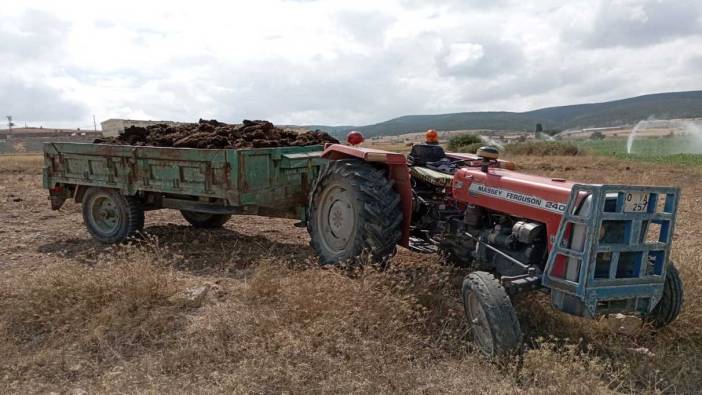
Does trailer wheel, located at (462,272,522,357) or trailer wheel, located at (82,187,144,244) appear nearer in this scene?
trailer wheel, located at (462,272,522,357)

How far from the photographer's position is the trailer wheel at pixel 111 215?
7602 mm

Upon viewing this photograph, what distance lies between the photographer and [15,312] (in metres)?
4.82

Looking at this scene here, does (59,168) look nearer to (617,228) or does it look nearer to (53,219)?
(53,219)

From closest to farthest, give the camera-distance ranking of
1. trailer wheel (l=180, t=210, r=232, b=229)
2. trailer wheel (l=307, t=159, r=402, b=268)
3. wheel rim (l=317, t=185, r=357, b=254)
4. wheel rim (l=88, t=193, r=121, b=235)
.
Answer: trailer wheel (l=307, t=159, r=402, b=268), wheel rim (l=317, t=185, r=357, b=254), wheel rim (l=88, t=193, r=121, b=235), trailer wheel (l=180, t=210, r=232, b=229)

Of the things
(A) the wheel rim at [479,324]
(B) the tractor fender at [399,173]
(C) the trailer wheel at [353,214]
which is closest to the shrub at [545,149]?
(C) the trailer wheel at [353,214]

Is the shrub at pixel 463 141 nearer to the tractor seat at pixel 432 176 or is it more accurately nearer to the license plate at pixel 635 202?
the tractor seat at pixel 432 176

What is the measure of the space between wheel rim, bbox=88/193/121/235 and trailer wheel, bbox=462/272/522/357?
540 centimetres

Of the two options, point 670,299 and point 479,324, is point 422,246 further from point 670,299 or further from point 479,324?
point 670,299

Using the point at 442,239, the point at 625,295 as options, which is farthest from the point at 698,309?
the point at 442,239

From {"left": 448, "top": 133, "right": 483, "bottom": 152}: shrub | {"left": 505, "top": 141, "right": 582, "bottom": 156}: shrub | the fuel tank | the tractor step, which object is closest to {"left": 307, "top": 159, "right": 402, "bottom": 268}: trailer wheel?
the tractor step

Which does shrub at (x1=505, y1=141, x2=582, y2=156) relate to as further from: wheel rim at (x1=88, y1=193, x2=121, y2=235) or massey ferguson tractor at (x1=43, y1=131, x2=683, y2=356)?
wheel rim at (x1=88, y1=193, x2=121, y2=235)

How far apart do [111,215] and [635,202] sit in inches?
256

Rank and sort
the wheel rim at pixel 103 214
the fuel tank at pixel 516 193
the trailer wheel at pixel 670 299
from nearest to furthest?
the fuel tank at pixel 516 193
the trailer wheel at pixel 670 299
the wheel rim at pixel 103 214

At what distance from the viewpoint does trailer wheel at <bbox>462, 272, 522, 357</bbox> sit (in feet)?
12.6
